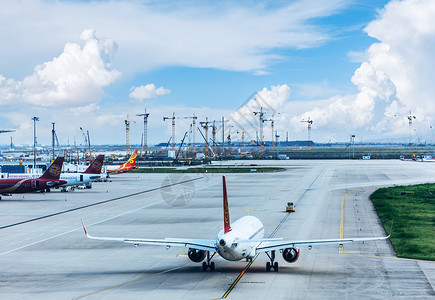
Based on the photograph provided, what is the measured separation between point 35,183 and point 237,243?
68.7 metres

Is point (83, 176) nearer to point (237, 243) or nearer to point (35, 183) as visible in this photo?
point (35, 183)

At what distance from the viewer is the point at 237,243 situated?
34.4m

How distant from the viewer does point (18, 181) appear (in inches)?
3686

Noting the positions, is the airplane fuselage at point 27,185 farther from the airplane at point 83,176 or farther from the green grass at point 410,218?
the green grass at point 410,218

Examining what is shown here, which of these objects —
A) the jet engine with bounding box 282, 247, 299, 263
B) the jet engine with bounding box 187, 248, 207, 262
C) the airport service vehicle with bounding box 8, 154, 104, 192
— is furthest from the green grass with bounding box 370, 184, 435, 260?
the airport service vehicle with bounding box 8, 154, 104, 192

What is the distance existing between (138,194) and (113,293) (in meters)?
74.7

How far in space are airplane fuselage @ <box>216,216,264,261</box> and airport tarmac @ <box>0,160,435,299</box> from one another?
1853mm

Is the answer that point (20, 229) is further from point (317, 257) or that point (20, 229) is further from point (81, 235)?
point (317, 257)

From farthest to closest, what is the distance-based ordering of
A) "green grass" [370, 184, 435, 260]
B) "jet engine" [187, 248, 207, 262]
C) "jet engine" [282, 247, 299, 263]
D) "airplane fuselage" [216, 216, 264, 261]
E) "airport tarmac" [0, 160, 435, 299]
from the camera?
"green grass" [370, 184, 435, 260]
"jet engine" [187, 248, 207, 262]
"jet engine" [282, 247, 299, 263]
"airplane fuselage" [216, 216, 264, 261]
"airport tarmac" [0, 160, 435, 299]

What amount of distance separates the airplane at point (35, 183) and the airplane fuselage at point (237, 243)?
6290 cm

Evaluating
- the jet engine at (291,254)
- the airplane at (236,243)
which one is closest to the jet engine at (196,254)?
the airplane at (236,243)

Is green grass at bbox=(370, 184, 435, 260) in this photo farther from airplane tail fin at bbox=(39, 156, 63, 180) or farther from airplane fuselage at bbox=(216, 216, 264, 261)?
airplane tail fin at bbox=(39, 156, 63, 180)

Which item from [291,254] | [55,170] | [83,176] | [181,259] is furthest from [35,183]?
[291,254]

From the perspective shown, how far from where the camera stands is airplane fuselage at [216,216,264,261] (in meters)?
34.0
